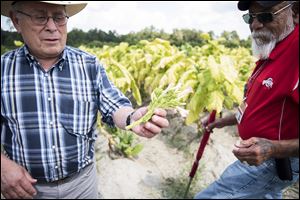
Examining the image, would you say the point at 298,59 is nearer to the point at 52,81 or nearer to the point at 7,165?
the point at 52,81

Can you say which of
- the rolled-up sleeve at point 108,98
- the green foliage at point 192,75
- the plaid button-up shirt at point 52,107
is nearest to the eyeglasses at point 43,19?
the plaid button-up shirt at point 52,107

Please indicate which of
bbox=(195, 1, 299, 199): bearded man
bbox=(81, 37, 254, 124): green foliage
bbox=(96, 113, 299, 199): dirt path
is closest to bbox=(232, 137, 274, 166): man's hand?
bbox=(195, 1, 299, 199): bearded man

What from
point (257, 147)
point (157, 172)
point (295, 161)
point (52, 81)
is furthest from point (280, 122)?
point (157, 172)

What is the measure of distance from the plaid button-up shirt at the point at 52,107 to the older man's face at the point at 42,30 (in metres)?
0.18

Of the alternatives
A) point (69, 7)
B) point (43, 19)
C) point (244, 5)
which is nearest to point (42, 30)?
point (43, 19)

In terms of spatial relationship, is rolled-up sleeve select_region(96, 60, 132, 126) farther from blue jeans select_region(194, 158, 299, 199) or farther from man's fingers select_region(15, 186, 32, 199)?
blue jeans select_region(194, 158, 299, 199)

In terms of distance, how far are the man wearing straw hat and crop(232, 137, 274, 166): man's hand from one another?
25.0 inches

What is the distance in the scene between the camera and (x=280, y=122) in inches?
79.0

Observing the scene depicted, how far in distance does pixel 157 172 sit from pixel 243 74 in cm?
192

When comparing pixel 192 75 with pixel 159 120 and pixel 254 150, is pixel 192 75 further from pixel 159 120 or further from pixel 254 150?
pixel 159 120

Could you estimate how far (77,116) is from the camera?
1.78 metres

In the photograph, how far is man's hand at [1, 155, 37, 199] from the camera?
1.57m

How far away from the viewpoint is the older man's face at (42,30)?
1.48 metres

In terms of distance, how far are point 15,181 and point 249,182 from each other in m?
1.50
